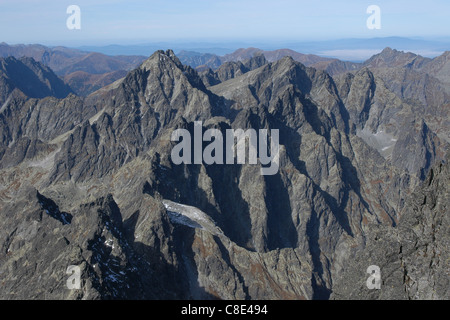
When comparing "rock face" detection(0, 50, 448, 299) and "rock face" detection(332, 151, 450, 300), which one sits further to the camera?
"rock face" detection(0, 50, 448, 299)

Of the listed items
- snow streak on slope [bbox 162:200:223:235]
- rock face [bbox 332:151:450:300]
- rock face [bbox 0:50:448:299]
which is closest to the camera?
rock face [bbox 332:151:450:300]

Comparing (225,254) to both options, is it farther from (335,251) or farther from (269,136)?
(269,136)

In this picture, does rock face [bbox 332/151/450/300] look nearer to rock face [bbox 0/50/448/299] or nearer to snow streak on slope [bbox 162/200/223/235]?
rock face [bbox 0/50/448/299]

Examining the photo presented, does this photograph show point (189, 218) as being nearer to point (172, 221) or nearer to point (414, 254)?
point (172, 221)

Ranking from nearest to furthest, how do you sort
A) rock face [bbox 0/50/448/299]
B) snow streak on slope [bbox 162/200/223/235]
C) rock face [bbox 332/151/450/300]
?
rock face [bbox 332/151/450/300]
rock face [bbox 0/50/448/299]
snow streak on slope [bbox 162/200/223/235]

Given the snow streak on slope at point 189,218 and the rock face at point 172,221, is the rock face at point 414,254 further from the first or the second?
the snow streak on slope at point 189,218

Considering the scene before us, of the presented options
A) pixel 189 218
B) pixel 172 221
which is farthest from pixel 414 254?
pixel 189 218

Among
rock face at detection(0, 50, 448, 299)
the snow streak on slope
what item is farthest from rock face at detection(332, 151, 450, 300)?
the snow streak on slope
